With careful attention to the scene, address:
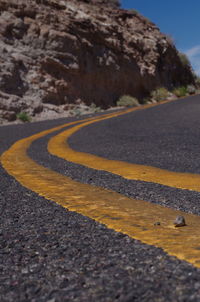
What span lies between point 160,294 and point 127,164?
188cm

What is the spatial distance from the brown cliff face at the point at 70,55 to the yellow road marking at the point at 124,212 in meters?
9.64

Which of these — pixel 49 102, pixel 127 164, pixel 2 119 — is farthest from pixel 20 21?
pixel 127 164

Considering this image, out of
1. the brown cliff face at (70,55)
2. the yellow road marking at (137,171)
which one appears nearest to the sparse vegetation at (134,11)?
the brown cliff face at (70,55)

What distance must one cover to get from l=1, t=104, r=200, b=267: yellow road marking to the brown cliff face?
964 cm

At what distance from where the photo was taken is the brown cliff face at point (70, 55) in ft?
42.5

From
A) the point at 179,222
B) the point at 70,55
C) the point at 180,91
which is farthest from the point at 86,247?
the point at 180,91

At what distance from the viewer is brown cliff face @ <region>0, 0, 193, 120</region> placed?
510 inches

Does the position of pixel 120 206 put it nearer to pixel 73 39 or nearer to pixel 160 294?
pixel 160 294

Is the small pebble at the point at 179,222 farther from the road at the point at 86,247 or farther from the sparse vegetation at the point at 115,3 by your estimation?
the sparse vegetation at the point at 115,3

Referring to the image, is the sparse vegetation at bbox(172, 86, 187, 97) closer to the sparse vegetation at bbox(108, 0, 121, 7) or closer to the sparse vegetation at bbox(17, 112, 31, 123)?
the sparse vegetation at bbox(108, 0, 121, 7)

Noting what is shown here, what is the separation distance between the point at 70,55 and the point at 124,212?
14211 millimetres

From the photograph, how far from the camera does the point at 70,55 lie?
15.0m

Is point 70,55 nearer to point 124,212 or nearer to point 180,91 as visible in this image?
point 180,91

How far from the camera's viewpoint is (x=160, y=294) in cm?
76
